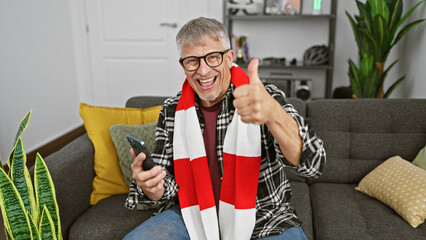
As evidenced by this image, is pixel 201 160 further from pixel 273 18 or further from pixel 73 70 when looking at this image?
pixel 73 70

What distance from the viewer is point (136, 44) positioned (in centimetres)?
395

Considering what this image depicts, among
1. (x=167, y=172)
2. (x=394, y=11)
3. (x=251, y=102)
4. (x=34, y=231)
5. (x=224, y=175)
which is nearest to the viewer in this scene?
(x=251, y=102)

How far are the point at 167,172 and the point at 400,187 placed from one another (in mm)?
955

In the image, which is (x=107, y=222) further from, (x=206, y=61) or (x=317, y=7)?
(x=317, y=7)

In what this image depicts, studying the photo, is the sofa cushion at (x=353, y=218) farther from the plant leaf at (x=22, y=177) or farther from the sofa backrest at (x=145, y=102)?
the plant leaf at (x=22, y=177)

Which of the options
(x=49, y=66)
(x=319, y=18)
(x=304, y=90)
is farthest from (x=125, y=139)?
(x=319, y=18)

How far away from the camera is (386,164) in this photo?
5.38 ft

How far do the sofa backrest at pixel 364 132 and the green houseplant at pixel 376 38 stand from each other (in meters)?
0.86

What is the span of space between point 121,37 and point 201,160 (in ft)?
10.0

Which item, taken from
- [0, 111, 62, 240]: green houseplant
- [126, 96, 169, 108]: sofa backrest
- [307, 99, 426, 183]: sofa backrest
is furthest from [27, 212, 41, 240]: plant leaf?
[307, 99, 426, 183]: sofa backrest

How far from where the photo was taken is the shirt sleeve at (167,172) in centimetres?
125

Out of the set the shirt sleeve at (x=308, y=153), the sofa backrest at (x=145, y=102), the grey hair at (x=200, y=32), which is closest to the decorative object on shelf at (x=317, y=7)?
the sofa backrest at (x=145, y=102)

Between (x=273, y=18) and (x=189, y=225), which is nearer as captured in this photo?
(x=189, y=225)

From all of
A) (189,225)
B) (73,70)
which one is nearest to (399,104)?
(189,225)
